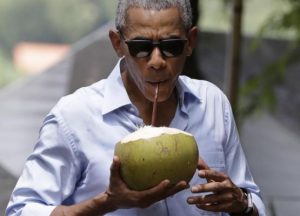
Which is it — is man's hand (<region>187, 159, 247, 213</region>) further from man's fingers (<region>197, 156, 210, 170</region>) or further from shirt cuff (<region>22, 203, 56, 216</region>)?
shirt cuff (<region>22, 203, 56, 216</region>)

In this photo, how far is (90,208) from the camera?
9.09 ft

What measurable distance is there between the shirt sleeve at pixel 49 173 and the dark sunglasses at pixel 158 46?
319mm

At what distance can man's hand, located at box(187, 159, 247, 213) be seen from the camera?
2760mm

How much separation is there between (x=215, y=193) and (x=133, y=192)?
0.90 ft

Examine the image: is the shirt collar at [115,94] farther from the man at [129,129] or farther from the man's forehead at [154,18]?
the man's forehead at [154,18]

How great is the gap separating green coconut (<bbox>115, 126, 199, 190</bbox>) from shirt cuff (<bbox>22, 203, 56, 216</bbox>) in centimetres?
30

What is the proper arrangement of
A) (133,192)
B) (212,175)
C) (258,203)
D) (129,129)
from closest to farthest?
1. (133,192)
2. (212,175)
3. (129,129)
4. (258,203)

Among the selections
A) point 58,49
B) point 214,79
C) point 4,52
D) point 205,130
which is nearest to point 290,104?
point 214,79

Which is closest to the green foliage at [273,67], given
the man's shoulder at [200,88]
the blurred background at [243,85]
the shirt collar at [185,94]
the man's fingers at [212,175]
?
the blurred background at [243,85]

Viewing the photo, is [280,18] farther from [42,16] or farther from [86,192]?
[42,16]

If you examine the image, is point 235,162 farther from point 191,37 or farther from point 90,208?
point 90,208

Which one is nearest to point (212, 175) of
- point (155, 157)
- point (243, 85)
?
point (155, 157)

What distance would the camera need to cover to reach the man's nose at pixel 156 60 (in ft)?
9.36

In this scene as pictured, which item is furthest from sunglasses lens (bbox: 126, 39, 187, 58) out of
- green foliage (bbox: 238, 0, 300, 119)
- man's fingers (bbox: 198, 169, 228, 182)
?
green foliage (bbox: 238, 0, 300, 119)
